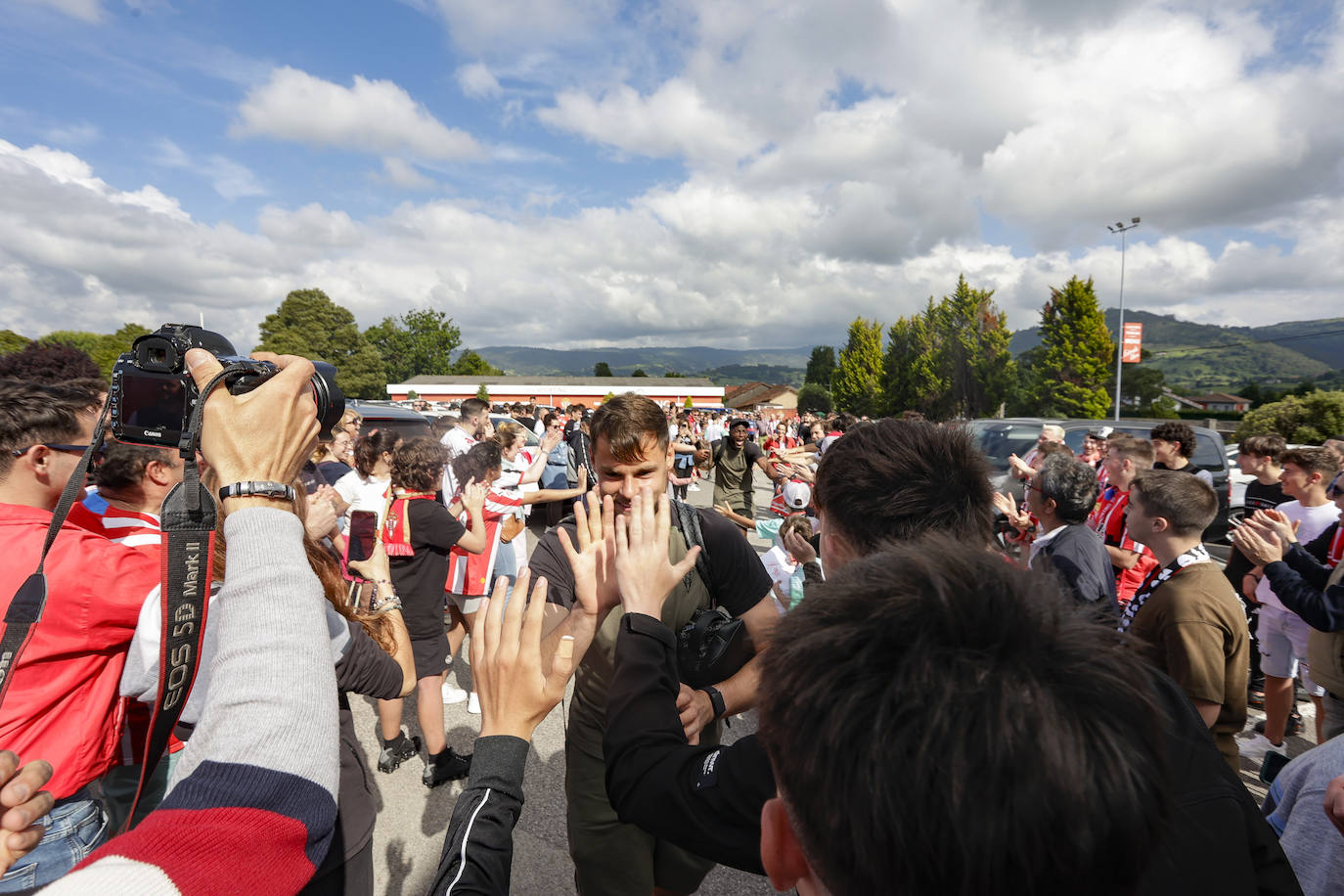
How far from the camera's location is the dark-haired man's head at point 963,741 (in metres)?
0.64

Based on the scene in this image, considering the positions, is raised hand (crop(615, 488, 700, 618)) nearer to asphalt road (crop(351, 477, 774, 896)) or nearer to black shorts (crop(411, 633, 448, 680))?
asphalt road (crop(351, 477, 774, 896))

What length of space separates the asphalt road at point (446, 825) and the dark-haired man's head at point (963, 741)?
7.34 ft

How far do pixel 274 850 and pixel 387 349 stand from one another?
8798 centimetres

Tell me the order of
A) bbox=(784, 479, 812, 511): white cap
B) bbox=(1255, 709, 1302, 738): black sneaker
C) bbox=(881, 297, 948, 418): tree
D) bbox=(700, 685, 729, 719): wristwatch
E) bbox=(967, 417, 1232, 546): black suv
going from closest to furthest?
bbox=(700, 685, 729, 719): wristwatch
bbox=(1255, 709, 1302, 738): black sneaker
bbox=(784, 479, 812, 511): white cap
bbox=(967, 417, 1232, 546): black suv
bbox=(881, 297, 948, 418): tree

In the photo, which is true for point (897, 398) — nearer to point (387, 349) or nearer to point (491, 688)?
point (491, 688)

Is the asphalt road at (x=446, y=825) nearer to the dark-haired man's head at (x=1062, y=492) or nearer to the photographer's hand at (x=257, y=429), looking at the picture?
the photographer's hand at (x=257, y=429)

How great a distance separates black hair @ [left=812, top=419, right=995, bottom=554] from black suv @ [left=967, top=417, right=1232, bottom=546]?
7796mm

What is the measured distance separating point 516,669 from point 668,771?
0.39m

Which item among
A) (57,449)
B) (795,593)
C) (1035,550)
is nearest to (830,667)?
(57,449)

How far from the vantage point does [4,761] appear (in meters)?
1.15

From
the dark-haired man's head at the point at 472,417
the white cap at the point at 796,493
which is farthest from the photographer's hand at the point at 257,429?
the dark-haired man's head at the point at 472,417

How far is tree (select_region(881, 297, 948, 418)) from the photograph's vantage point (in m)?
47.7

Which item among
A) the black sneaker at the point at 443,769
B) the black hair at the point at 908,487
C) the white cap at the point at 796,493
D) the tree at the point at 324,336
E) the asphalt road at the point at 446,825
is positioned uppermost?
the tree at the point at 324,336

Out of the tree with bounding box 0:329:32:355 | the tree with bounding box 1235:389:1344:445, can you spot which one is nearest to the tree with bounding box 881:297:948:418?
the tree with bounding box 1235:389:1344:445
